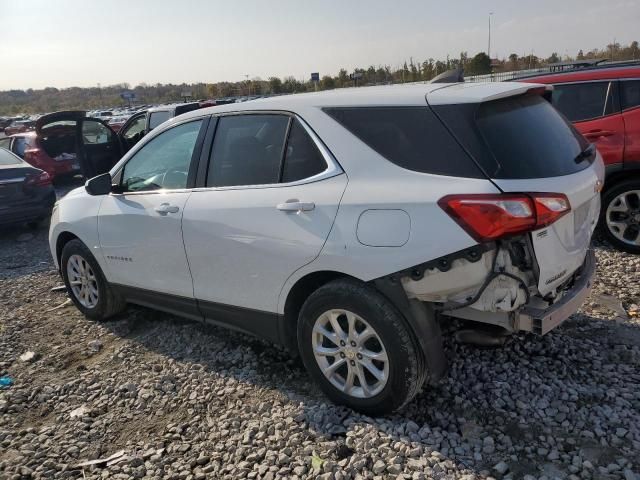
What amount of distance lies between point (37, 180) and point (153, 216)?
5.88 m

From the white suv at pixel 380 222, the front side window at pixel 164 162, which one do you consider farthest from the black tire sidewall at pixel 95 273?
the white suv at pixel 380 222

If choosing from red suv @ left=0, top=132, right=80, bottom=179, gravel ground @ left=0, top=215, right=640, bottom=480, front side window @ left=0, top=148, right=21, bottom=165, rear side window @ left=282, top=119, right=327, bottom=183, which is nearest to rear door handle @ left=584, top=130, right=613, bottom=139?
gravel ground @ left=0, top=215, right=640, bottom=480

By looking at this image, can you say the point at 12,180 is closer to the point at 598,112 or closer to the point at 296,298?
the point at 296,298

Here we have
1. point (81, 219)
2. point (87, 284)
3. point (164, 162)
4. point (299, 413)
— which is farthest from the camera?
point (87, 284)

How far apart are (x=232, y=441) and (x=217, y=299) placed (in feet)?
3.33

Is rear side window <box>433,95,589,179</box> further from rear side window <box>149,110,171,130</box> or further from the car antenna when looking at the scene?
rear side window <box>149,110,171,130</box>

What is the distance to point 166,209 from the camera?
12.6ft

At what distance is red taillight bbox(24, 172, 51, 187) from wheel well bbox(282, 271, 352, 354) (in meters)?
6.98

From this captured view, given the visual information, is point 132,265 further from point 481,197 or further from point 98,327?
point 481,197

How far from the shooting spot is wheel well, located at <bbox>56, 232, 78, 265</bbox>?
→ 5.01 meters

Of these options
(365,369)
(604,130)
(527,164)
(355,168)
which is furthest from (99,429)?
(604,130)

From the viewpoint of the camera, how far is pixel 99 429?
334 centimetres

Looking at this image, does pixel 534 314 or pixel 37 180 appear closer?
pixel 534 314

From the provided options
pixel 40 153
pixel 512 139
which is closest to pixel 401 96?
pixel 512 139
